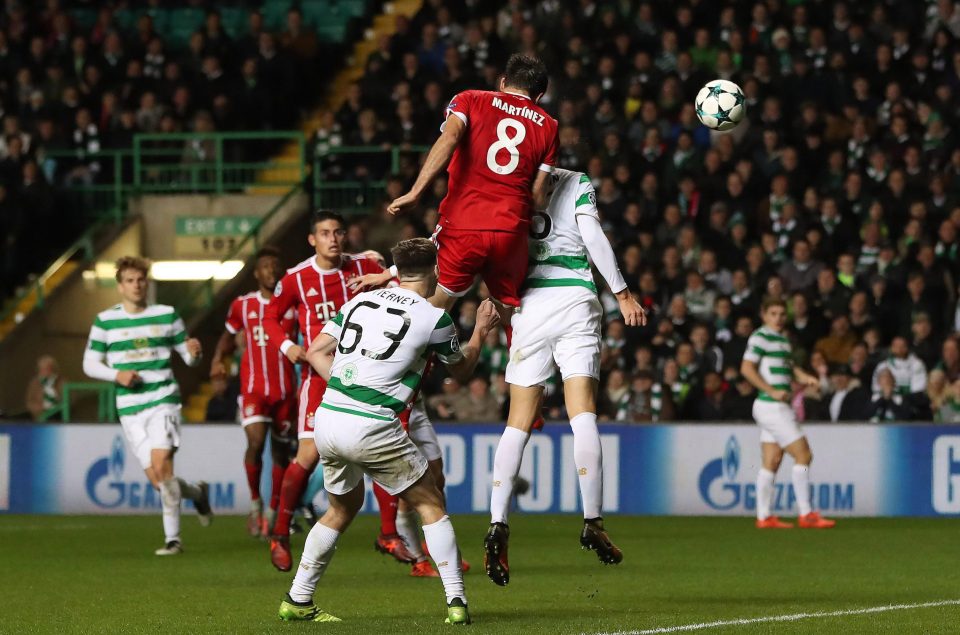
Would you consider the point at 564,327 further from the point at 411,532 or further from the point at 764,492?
the point at 764,492

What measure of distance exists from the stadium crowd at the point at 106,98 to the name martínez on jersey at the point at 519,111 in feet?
46.7

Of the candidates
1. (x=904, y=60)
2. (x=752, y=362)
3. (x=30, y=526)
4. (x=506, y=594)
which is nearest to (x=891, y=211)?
(x=904, y=60)

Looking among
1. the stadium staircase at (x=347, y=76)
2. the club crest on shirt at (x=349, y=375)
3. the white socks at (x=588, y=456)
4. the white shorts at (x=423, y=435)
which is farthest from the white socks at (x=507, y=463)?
the stadium staircase at (x=347, y=76)

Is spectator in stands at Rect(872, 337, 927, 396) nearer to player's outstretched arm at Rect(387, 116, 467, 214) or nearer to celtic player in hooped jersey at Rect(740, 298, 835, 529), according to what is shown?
celtic player in hooped jersey at Rect(740, 298, 835, 529)

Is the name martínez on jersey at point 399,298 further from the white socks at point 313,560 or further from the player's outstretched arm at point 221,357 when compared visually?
the player's outstretched arm at point 221,357

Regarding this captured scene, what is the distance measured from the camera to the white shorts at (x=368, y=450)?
7.75 metres

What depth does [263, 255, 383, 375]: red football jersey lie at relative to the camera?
11258 millimetres

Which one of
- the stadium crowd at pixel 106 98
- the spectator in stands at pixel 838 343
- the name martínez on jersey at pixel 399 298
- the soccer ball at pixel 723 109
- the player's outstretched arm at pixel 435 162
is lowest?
the spectator in stands at pixel 838 343

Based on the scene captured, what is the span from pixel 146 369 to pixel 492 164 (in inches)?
190

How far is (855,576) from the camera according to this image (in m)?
10.4

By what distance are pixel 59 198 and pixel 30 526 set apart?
798cm

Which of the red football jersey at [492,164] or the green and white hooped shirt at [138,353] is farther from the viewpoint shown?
the green and white hooped shirt at [138,353]

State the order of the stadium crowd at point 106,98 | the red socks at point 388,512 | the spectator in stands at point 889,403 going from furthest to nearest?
the stadium crowd at point 106,98
the spectator in stands at point 889,403
the red socks at point 388,512

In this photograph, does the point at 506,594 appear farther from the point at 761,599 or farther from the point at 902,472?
the point at 902,472
